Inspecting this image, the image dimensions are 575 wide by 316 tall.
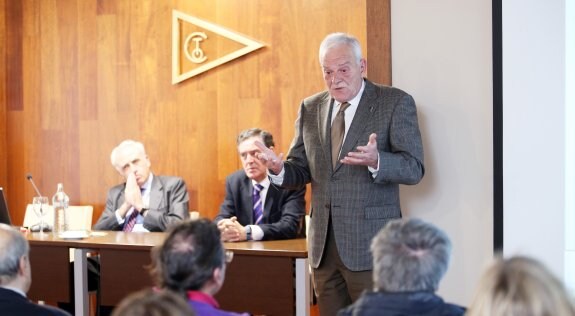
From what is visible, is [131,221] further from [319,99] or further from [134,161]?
[319,99]

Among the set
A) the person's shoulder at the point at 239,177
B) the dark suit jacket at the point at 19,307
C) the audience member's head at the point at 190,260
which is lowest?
the dark suit jacket at the point at 19,307

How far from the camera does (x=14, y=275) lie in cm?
263

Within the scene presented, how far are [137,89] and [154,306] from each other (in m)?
5.81

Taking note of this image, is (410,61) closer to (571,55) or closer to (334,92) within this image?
(334,92)

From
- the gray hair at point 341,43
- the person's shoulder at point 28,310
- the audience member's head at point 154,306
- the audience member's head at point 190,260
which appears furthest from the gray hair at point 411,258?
the gray hair at point 341,43

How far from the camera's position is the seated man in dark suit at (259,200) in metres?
4.89

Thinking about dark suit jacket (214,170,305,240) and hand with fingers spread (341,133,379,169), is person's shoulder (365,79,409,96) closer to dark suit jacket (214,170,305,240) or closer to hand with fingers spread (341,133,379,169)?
hand with fingers spread (341,133,379,169)

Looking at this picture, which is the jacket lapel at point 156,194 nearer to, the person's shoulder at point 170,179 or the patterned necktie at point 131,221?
the person's shoulder at point 170,179

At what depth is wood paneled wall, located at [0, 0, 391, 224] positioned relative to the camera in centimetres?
669

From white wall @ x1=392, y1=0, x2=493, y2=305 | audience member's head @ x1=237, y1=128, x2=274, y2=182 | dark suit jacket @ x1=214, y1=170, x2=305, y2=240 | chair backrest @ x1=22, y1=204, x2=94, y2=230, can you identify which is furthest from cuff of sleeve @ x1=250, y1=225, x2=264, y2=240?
chair backrest @ x1=22, y1=204, x2=94, y2=230

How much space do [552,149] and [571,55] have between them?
1.25 feet

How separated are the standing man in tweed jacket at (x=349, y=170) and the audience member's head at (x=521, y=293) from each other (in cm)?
159

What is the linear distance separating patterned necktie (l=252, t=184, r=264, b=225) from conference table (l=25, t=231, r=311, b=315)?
1.74ft

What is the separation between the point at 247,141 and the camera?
17.0 ft
